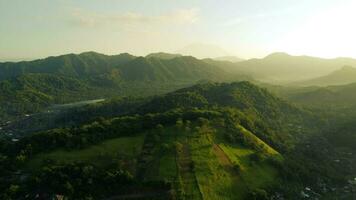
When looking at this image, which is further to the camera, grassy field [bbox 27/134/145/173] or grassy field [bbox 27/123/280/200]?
grassy field [bbox 27/134/145/173]

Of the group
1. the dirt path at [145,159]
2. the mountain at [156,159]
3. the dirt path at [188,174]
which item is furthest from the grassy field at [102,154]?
the dirt path at [188,174]

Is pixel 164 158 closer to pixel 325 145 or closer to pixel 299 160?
pixel 299 160

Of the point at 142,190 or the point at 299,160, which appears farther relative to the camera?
the point at 299,160

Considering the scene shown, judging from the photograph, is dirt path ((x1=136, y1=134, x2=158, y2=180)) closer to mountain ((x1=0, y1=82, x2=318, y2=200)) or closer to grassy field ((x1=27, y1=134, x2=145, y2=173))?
mountain ((x1=0, y1=82, x2=318, y2=200))

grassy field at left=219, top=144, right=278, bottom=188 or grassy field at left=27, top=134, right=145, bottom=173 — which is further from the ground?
grassy field at left=27, top=134, right=145, bottom=173

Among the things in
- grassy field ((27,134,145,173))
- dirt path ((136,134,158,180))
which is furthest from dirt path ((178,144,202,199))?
grassy field ((27,134,145,173))

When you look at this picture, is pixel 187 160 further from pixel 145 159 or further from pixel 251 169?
pixel 251 169

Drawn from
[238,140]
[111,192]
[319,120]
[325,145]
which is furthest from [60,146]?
[319,120]
